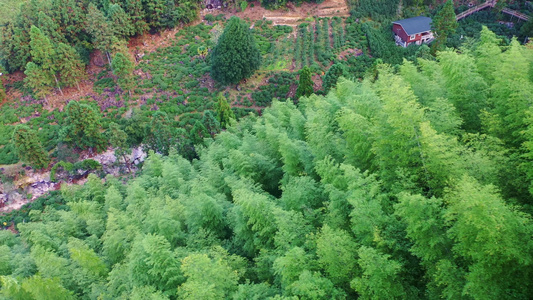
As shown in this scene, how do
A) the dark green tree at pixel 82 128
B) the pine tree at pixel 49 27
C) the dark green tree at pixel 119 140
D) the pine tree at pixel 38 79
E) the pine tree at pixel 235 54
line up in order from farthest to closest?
the pine tree at pixel 49 27
the pine tree at pixel 235 54
the pine tree at pixel 38 79
the dark green tree at pixel 82 128
the dark green tree at pixel 119 140

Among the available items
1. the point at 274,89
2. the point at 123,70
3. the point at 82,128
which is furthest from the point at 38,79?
the point at 274,89

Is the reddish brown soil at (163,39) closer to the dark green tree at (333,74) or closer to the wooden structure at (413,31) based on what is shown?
the dark green tree at (333,74)

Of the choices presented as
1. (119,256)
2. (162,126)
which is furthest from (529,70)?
(162,126)

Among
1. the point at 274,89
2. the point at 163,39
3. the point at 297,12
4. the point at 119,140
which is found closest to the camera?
the point at 119,140

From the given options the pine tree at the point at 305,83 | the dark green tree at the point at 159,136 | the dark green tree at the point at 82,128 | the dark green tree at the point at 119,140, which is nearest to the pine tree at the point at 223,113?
the dark green tree at the point at 159,136

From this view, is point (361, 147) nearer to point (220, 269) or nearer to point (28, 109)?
point (220, 269)

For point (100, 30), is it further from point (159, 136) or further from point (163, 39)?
point (159, 136)
